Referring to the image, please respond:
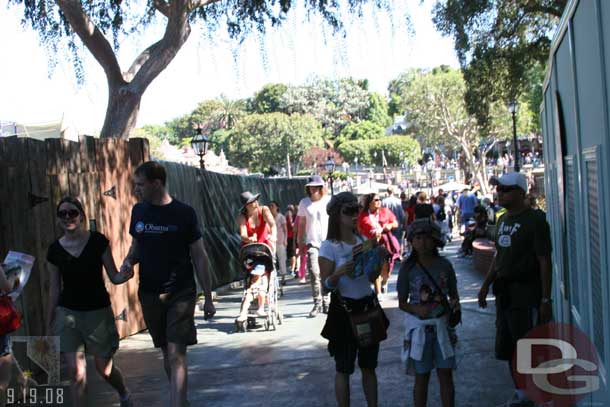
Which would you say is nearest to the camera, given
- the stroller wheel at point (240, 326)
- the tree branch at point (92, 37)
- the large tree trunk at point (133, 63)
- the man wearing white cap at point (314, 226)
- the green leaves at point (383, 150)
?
the tree branch at point (92, 37)

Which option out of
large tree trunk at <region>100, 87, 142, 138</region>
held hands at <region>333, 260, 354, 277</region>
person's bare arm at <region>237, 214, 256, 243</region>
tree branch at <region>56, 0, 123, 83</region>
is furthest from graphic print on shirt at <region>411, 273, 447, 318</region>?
large tree trunk at <region>100, 87, 142, 138</region>

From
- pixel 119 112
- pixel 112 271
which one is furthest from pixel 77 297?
pixel 119 112

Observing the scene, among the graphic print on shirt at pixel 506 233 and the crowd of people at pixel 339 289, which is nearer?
the crowd of people at pixel 339 289

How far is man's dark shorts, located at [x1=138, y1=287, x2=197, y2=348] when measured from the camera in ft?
19.2

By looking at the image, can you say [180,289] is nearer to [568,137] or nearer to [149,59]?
[568,137]

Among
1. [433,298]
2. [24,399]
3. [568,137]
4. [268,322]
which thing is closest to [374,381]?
[433,298]

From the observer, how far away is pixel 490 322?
33.1 feet

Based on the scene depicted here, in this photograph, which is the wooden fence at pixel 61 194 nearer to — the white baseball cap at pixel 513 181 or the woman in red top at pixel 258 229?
the woman in red top at pixel 258 229

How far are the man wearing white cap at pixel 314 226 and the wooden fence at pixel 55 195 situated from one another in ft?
7.72

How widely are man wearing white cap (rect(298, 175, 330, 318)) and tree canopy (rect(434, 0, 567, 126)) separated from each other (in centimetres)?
502

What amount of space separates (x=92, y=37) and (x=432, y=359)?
6.06 metres

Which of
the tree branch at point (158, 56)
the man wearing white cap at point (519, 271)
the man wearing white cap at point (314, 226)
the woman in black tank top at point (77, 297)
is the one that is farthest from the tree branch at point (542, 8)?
the woman in black tank top at point (77, 297)

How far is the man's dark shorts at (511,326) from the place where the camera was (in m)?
5.90

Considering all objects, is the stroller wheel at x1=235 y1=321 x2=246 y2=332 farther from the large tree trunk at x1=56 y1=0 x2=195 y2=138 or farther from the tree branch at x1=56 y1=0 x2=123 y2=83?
the tree branch at x1=56 y1=0 x2=123 y2=83
